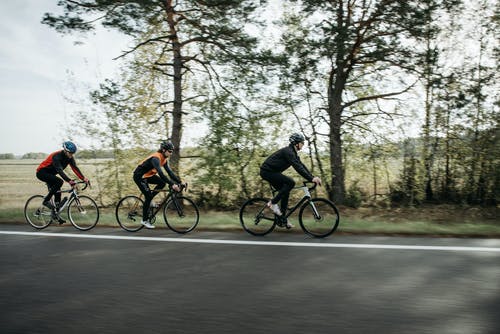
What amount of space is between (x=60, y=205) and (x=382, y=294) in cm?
734

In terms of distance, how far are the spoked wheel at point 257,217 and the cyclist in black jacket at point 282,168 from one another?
0.20 metres

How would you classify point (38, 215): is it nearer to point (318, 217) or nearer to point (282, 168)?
point (282, 168)

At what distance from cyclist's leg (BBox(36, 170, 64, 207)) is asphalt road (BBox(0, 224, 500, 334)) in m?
2.01

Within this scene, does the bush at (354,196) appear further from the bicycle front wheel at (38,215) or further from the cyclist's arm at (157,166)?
the bicycle front wheel at (38,215)

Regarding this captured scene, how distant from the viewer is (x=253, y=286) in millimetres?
4223

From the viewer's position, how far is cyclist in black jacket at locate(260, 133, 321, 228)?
278 inches

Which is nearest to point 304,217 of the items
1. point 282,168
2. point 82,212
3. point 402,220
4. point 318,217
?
point 318,217

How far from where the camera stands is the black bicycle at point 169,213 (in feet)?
25.3

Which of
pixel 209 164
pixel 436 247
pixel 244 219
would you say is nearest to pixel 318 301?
pixel 436 247

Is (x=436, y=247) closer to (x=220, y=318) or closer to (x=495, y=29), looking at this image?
(x=220, y=318)

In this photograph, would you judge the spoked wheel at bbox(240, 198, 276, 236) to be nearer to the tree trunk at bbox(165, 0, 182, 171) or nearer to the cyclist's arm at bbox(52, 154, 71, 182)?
the cyclist's arm at bbox(52, 154, 71, 182)

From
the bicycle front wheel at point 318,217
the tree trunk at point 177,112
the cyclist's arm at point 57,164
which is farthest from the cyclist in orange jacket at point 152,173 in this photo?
the tree trunk at point 177,112

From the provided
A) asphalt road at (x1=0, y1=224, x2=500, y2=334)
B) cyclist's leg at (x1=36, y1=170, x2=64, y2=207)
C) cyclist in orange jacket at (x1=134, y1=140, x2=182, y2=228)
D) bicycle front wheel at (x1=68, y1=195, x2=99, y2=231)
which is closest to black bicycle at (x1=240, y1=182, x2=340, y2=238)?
asphalt road at (x1=0, y1=224, x2=500, y2=334)

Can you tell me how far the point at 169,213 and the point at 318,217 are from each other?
3163 mm
